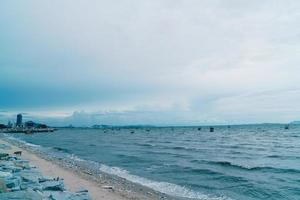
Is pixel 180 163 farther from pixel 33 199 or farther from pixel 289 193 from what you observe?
pixel 33 199

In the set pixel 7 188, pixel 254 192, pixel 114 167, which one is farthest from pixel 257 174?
pixel 7 188

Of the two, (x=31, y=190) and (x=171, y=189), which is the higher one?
(x=31, y=190)

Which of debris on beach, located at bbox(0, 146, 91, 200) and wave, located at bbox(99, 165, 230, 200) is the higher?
debris on beach, located at bbox(0, 146, 91, 200)

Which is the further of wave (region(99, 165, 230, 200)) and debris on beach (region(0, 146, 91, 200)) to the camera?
wave (region(99, 165, 230, 200))

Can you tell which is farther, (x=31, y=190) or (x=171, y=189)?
(x=171, y=189)

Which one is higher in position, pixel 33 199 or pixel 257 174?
pixel 33 199

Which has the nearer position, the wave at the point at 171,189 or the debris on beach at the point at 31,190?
the debris on beach at the point at 31,190

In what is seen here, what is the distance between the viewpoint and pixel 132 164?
93.3 feet

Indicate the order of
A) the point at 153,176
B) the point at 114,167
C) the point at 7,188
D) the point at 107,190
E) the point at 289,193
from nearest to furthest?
the point at 7,188 → the point at 107,190 → the point at 289,193 → the point at 153,176 → the point at 114,167

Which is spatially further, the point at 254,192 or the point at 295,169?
the point at 295,169

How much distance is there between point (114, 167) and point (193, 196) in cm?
1196

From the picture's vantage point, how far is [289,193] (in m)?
17.3

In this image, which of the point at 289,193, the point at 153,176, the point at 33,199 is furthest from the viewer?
the point at 153,176

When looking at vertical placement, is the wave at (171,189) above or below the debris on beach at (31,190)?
below
